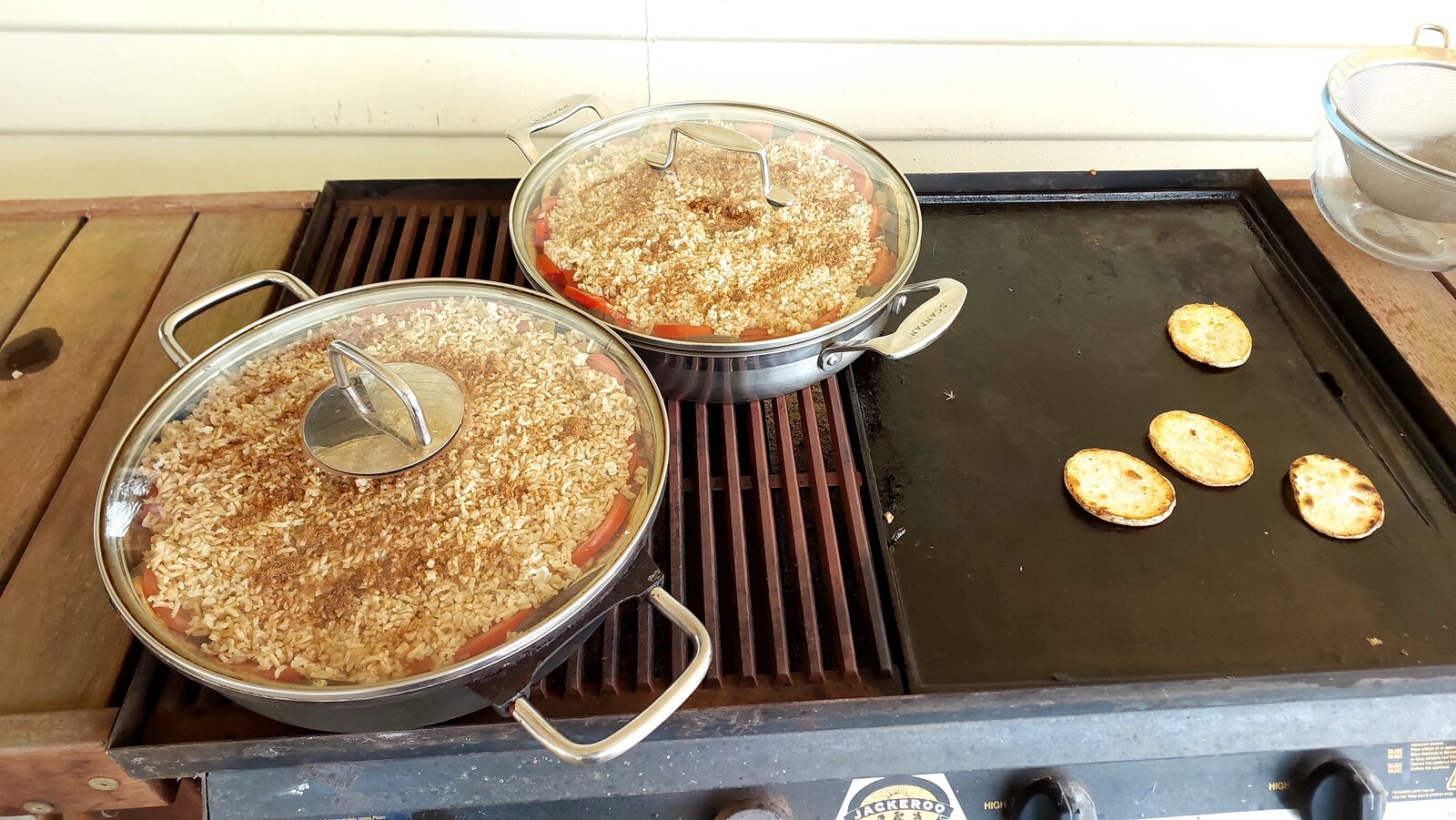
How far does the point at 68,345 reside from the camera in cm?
119

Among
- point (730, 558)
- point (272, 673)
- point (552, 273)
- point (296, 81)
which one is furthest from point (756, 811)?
Answer: point (296, 81)

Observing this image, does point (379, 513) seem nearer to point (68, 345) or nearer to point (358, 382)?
point (358, 382)

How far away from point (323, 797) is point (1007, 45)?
5.58 ft

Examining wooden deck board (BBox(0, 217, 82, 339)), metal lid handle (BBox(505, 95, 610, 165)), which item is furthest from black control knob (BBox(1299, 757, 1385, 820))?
wooden deck board (BBox(0, 217, 82, 339))

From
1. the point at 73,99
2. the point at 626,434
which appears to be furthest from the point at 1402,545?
the point at 73,99

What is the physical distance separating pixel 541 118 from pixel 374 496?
0.72 m

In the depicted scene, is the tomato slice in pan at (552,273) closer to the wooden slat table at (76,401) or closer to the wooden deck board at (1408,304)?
the wooden slat table at (76,401)

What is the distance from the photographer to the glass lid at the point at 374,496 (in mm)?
754

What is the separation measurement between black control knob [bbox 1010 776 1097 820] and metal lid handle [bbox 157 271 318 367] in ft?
3.43

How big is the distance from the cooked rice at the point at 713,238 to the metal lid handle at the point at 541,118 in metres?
0.07

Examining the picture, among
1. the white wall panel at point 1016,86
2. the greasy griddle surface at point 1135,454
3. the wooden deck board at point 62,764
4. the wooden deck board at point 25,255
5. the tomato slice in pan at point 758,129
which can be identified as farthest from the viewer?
the white wall panel at point 1016,86

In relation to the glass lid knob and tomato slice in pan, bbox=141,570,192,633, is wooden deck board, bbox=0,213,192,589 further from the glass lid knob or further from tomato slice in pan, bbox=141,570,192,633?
the glass lid knob

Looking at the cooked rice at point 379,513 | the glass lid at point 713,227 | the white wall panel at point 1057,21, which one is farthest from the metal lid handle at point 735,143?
the white wall panel at point 1057,21

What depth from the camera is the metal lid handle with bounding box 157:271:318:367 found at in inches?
36.8
